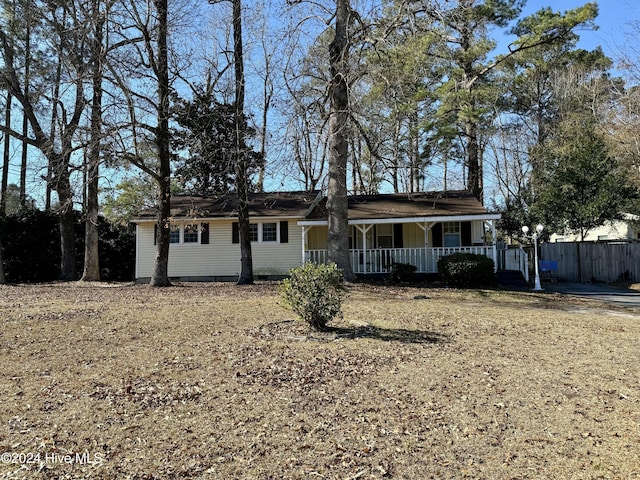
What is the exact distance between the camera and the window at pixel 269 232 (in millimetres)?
19422

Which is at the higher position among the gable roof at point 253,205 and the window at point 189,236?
the gable roof at point 253,205

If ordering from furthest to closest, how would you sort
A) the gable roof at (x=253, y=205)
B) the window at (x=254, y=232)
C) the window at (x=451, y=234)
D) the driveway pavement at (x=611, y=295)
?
the window at (x=254, y=232) → the gable roof at (x=253, y=205) → the window at (x=451, y=234) → the driveway pavement at (x=611, y=295)

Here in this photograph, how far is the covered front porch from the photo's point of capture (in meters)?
17.1

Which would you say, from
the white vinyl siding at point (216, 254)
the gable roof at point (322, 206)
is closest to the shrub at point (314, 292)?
the gable roof at point (322, 206)

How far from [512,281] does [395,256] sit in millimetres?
4347

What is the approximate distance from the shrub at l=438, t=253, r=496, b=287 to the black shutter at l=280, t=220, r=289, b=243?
6832mm

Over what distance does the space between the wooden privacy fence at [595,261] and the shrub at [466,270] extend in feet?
24.1

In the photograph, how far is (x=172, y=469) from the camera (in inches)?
128

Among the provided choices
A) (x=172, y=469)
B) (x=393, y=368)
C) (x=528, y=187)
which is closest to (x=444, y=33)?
(x=393, y=368)

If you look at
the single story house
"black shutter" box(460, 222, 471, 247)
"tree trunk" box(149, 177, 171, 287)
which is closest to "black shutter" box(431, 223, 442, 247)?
the single story house

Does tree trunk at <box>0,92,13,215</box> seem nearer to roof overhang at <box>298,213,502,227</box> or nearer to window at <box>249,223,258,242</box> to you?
window at <box>249,223,258,242</box>

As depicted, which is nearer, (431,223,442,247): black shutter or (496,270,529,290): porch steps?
(496,270,529,290): porch steps

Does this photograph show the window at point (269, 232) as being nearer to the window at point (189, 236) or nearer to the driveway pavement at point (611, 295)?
the window at point (189, 236)

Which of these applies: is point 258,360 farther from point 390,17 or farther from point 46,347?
point 390,17
